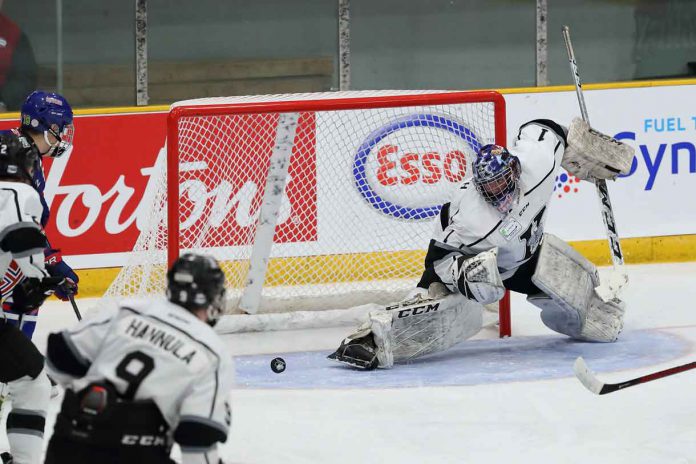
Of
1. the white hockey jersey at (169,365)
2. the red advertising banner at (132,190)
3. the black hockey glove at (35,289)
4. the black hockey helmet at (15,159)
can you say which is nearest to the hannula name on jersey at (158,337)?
the white hockey jersey at (169,365)

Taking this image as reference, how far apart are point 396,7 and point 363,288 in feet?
6.95

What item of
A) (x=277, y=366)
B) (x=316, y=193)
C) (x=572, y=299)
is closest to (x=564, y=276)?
(x=572, y=299)

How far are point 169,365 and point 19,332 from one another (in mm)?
1233

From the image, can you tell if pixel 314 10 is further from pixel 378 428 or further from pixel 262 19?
pixel 378 428

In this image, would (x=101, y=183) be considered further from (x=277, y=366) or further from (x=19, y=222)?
(x=19, y=222)

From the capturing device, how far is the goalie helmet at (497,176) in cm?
509

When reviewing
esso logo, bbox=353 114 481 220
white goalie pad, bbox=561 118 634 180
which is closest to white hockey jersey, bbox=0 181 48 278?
white goalie pad, bbox=561 118 634 180

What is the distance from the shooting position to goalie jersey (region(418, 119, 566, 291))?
17.2ft

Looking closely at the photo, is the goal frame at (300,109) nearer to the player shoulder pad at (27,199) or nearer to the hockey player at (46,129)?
the hockey player at (46,129)

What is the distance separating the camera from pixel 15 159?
148 inches

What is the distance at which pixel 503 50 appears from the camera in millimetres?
7645

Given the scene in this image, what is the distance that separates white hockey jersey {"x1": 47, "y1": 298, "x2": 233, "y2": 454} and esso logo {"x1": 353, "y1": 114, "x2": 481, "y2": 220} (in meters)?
3.36

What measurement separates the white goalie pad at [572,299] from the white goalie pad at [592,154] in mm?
314

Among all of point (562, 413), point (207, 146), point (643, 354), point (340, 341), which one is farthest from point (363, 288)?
point (562, 413)
